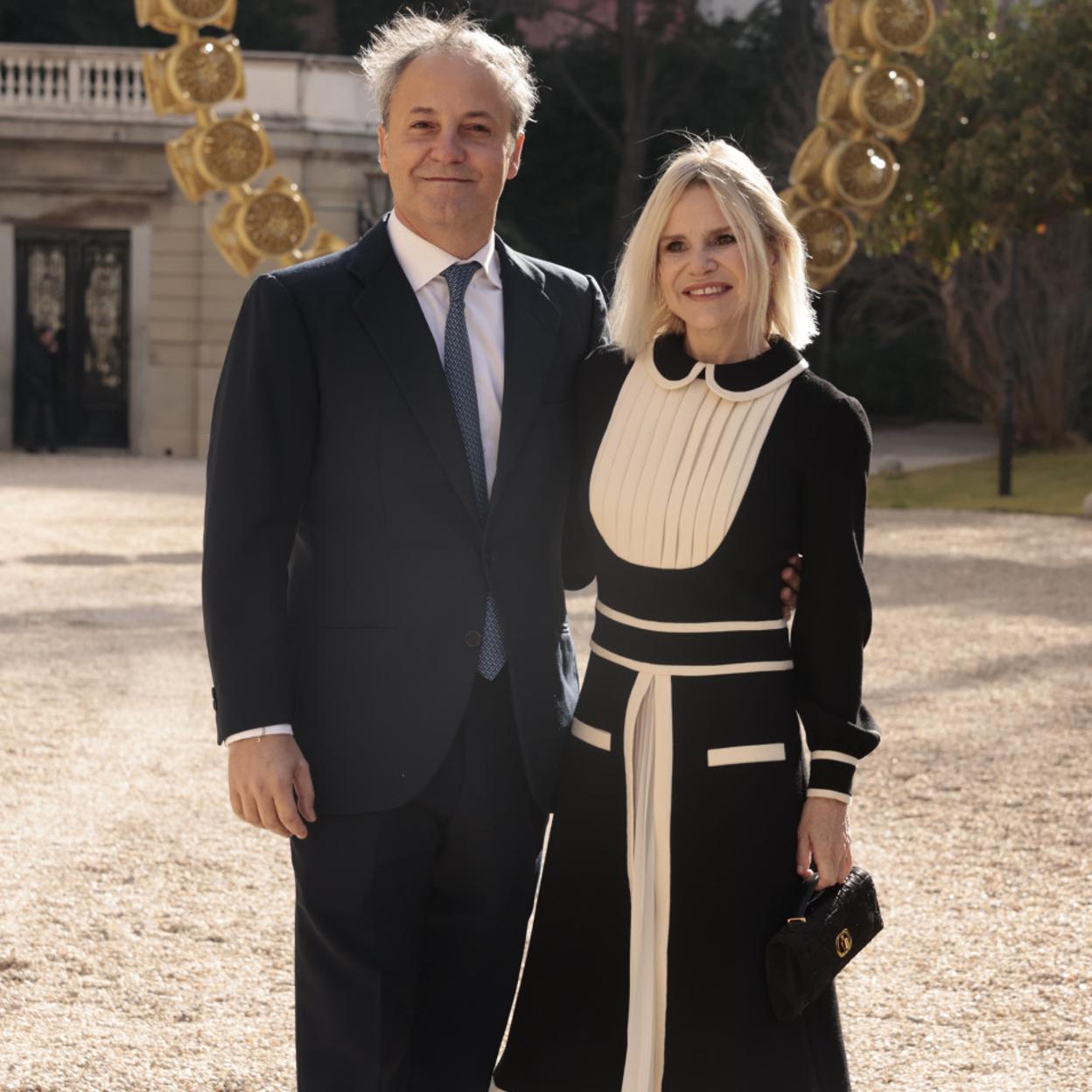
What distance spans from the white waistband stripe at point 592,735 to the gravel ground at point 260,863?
48.9 inches

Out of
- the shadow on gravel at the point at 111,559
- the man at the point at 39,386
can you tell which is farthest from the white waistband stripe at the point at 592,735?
the man at the point at 39,386

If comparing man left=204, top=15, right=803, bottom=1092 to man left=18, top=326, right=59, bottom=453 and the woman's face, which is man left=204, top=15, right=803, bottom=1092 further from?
man left=18, top=326, right=59, bottom=453

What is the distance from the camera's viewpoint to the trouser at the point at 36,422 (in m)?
24.0

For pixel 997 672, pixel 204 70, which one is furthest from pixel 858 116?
pixel 997 672

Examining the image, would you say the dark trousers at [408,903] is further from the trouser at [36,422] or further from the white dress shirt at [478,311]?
the trouser at [36,422]

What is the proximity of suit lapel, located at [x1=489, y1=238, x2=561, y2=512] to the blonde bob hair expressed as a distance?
140 millimetres

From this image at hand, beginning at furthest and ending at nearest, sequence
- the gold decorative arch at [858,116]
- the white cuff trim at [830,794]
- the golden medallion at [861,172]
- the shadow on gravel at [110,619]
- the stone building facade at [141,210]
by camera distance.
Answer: the stone building facade at [141,210], the golden medallion at [861,172], the gold decorative arch at [858,116], the shadow on gravel at [110,619], the white cuff trim at [830,794]

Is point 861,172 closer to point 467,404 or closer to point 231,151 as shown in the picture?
point 231,151

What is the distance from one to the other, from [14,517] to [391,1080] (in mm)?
12940

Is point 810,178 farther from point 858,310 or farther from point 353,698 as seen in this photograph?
point 858,310

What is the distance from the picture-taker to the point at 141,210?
24.2 metres

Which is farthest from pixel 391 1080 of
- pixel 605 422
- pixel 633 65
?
pixel 633 65

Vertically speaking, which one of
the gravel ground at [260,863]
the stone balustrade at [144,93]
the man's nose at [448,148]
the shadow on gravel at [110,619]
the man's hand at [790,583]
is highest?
the stone balustrade at [144,93]

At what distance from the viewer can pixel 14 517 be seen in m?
14.9
